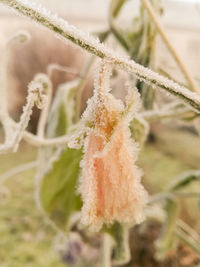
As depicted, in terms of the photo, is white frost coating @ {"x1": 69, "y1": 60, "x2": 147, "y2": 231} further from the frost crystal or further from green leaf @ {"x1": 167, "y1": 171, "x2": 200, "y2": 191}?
green leaf @ {"x1": 167, "y1": 171, "x2": 200, "y2": 191}

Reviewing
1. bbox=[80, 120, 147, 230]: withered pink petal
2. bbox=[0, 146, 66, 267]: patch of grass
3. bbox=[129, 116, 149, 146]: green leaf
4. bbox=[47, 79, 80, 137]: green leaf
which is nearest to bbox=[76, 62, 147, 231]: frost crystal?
bbox=[80, 120, 147, 230]: withered pink petal

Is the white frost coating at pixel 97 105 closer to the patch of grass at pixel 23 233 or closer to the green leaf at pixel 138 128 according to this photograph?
the green leaf at pixel 138 128

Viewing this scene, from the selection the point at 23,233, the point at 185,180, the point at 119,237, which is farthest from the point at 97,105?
the point at 23,233

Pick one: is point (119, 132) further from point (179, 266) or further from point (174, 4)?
point (174, 4)

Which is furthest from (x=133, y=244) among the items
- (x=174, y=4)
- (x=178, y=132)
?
(x=174, y=4)

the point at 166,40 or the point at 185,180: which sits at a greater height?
the point at 166,40

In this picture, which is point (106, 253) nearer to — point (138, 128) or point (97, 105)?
point (138, 128)
